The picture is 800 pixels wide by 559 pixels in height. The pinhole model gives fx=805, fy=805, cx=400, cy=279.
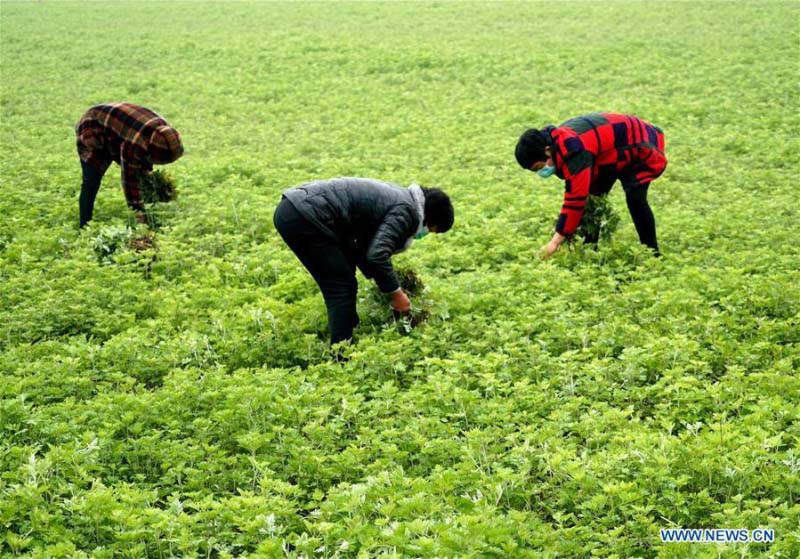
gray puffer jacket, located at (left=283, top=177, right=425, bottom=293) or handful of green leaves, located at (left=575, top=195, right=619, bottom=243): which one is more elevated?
gray puffer jacket, located at (left=283, top=177, right=425, bottom=293)

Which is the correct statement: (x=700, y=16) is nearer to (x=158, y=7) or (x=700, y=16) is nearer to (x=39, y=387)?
(x=158, y=7)

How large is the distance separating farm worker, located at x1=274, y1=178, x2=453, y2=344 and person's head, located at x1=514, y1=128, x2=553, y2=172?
1449 mm

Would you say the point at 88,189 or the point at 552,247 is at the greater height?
the point at 88,189

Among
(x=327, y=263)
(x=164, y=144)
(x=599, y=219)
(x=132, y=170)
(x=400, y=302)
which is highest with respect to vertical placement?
(x=164, y=144)

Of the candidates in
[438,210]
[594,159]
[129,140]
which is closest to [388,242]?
[438,210]

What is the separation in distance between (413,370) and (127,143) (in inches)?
176

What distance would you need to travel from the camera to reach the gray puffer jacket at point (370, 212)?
5.82 m

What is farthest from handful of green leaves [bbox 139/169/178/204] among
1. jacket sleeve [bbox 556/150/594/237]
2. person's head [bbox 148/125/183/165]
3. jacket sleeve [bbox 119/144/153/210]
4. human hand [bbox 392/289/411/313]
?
jacket sleeve [bbox 556/150/594/237]

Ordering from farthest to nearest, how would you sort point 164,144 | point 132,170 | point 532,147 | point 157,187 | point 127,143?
point 157,187 < point 132,170 < point 127,143 < point 164,144 < point 532,147

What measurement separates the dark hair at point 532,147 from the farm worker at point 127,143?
11.8 feet

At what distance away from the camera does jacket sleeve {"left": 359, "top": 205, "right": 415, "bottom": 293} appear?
5746 mm

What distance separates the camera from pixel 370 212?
5.98 meters

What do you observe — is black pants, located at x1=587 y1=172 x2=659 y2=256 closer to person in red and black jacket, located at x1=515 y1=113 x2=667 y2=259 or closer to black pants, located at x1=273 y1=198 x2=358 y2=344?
person in red and black jacket, located at x1=515 y1=113 x2=667 y2=259

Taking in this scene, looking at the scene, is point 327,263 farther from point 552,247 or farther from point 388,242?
point 552,247
